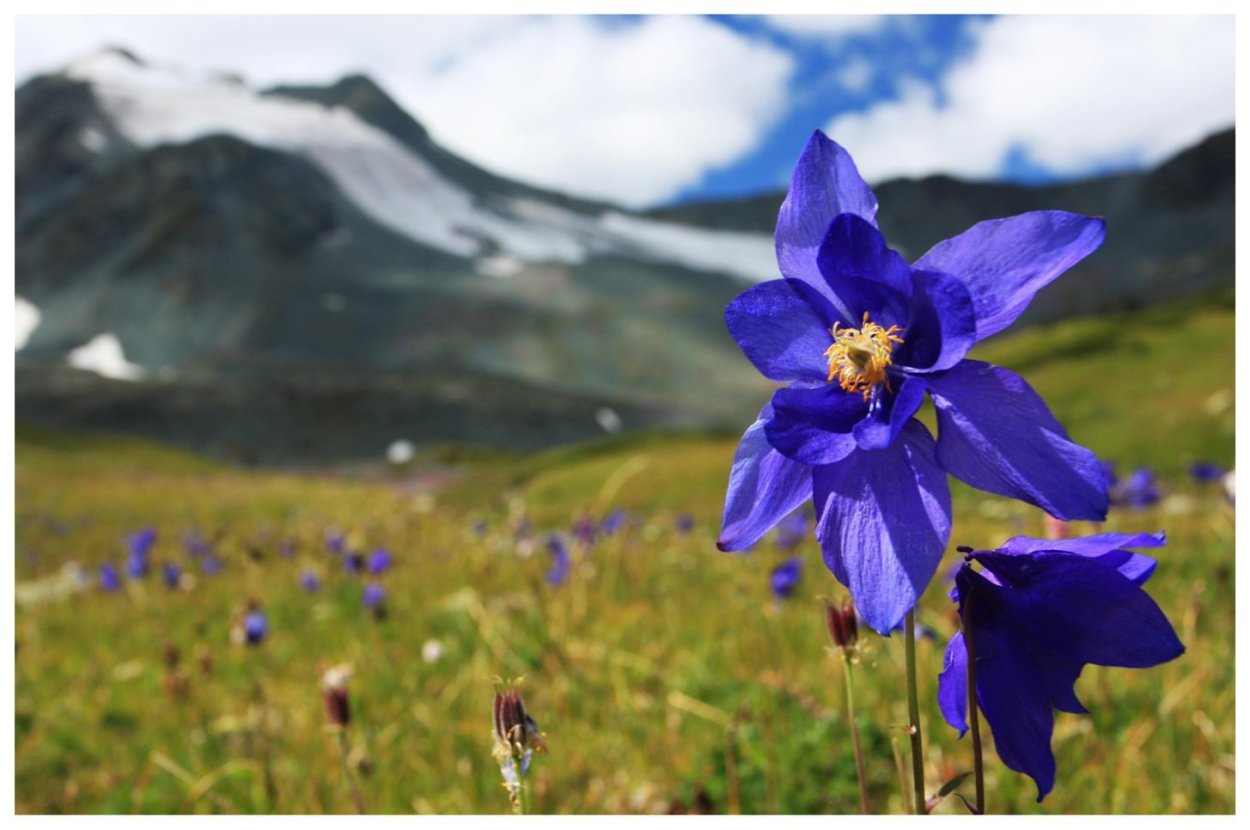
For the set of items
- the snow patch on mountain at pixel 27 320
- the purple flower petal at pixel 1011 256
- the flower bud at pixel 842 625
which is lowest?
A: the flower bud at pixel 842 625

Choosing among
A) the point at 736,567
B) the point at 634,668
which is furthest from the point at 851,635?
the point at 736,567

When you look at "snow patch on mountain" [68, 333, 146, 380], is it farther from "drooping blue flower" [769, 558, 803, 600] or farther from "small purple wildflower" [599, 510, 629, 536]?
"drooping blue flower" [769, 558, 803, 600]

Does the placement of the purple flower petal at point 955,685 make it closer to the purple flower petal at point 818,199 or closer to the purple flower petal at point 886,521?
the purple flower petal at point 886,521

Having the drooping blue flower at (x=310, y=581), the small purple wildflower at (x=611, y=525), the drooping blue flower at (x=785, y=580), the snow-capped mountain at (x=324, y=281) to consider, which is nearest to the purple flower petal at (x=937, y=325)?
the drooping blue flower at (x=785, y=580)

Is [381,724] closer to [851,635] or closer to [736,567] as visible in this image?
[736,567]

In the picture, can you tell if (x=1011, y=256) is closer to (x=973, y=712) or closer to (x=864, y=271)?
(x=864, y=271)
